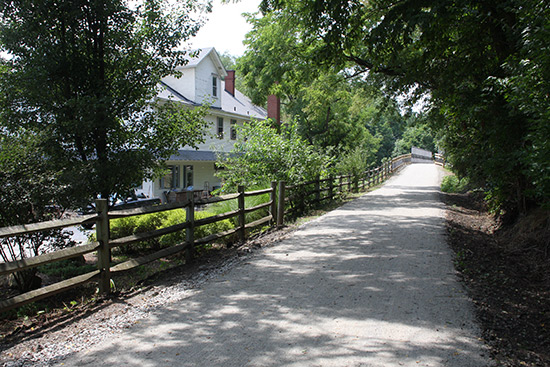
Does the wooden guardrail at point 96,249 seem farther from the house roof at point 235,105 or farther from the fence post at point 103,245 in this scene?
the house roof at point 235,105

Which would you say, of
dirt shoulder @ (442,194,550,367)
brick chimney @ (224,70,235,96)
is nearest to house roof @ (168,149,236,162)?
brick chimney @ (224,70,235,96)

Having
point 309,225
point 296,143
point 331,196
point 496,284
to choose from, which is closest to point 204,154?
point 331,196

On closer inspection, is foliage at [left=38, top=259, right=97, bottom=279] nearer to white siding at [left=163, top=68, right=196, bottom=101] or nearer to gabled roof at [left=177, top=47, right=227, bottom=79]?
white siding at [left=163, top=68, right=196, bottom=101]

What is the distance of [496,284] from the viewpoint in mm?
5895

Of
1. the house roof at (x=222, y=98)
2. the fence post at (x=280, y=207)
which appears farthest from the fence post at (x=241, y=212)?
the house roof at (x=222, y=98)

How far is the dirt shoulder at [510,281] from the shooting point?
155 inches

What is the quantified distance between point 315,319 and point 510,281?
3549mm

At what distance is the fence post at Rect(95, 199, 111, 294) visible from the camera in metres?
5.38

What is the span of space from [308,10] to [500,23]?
13.5ft

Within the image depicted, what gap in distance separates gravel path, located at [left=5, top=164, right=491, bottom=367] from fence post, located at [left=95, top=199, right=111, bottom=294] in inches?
38.3

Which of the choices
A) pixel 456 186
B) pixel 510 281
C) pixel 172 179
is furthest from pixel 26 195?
pixel 456 186

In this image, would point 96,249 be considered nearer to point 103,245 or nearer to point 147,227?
point 103,245

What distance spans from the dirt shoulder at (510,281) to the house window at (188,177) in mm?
17641

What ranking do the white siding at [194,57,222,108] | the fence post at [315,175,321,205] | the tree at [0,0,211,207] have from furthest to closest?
1. the white siding at [194,57,222,108]
2. the fence post at [315,175,321,205]
3. the tree at [0,0,211,207]
